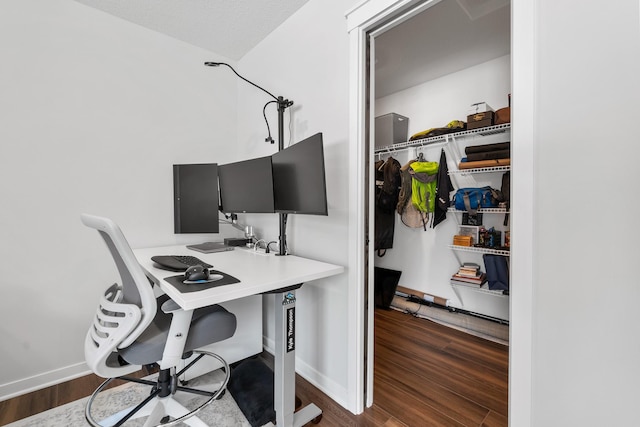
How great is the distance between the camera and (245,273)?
4.19ft

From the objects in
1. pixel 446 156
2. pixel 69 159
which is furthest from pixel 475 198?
pixel 69 159

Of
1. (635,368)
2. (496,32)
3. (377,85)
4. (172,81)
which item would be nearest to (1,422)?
(172,81)

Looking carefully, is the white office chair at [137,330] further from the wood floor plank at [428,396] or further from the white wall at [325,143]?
the wood floor plank at [428,396]

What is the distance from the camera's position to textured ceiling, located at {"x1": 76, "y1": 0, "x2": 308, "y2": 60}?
6.09 ft

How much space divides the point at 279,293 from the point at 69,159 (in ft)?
5.77

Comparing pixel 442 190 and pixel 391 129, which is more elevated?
pixel 391 129

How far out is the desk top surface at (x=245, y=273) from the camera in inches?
38.3

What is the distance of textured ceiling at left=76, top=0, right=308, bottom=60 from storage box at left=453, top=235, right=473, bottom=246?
2.24m

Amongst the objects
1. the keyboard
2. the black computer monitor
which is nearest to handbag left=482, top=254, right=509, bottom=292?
the black computer monitor

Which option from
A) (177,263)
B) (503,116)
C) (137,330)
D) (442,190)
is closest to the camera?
(137,330)

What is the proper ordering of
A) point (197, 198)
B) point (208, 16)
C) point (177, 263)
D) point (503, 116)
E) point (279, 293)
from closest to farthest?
point (279, 293) < point (177, 263) < point (208, 16) < point (197, 198) < point (503, 116)

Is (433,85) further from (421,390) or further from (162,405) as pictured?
(162,405)

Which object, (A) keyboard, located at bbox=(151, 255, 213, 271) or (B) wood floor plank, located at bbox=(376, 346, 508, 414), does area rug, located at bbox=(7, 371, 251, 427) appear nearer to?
(A) keyboard, located at bbox=(151, 255, 213, 271)

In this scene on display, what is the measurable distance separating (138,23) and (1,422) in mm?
2608
